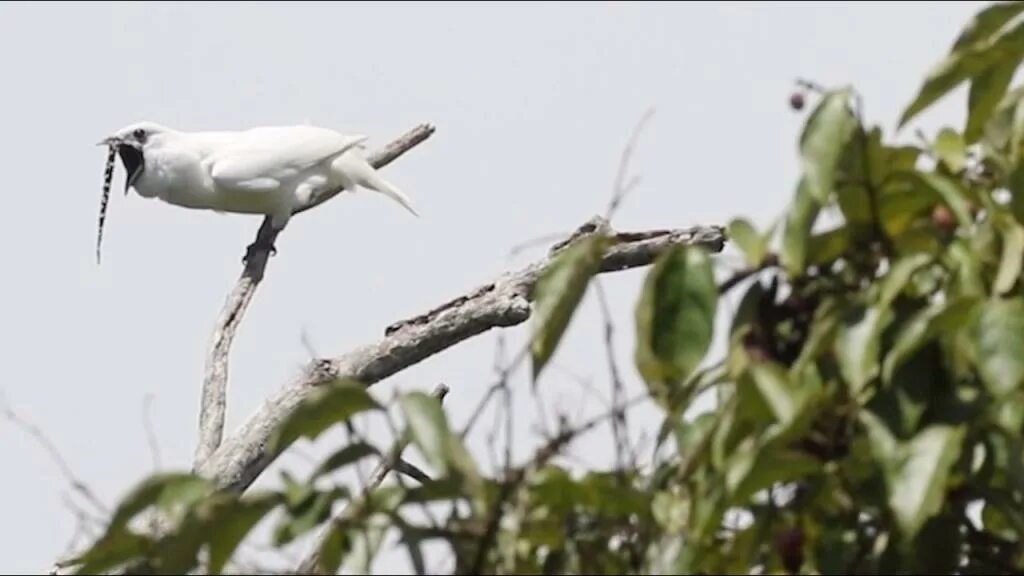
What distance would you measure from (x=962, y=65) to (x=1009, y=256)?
181mm

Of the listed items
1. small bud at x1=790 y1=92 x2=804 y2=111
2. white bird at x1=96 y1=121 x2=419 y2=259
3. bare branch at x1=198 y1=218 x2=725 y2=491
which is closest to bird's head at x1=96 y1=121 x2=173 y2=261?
white bird at x1=96 y1=121 x2=419 y2=259

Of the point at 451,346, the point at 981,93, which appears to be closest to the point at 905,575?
the point at 981,93

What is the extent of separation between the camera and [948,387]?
1.53 meters

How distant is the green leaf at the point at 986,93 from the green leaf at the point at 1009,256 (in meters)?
0.15

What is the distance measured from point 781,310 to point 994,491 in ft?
0.62

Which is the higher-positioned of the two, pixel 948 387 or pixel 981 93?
pixel 981 93

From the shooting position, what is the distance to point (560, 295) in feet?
5.16

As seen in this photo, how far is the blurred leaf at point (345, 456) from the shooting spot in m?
1.55

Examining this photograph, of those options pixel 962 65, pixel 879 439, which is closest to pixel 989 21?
pixel 962 65

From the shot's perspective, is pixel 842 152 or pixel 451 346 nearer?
pixel 842 152

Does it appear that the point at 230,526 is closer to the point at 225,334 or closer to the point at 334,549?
the point at 334,549

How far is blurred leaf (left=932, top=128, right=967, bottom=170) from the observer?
5.61 feet

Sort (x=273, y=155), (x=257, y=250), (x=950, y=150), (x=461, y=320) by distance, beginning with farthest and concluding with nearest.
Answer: (x=273, y=155) < (x=257, y=250) < (x=461, y=320) < (x=950, y=150)

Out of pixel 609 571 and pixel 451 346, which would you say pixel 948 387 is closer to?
pixel 609 571
